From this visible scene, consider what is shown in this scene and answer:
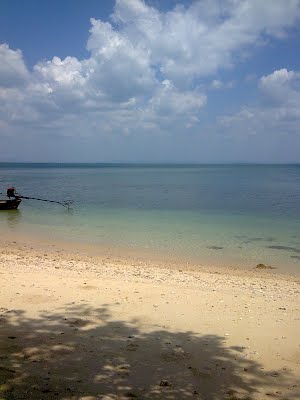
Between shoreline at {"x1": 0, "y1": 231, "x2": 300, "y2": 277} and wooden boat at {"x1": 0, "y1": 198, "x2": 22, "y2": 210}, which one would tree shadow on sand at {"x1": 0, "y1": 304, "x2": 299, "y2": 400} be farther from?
wooden boat at {"x1": 0, "y1": 198, "x2": 22, "y2": 210}

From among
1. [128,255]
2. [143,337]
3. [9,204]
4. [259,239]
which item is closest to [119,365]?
[143,337]

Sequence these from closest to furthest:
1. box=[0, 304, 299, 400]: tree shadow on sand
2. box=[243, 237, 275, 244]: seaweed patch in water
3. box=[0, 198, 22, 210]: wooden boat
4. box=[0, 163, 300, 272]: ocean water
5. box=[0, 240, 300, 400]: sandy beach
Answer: box=[0, 304, 299, 400]: tree shadow on sand < box=[0, 240, 300, 400]: sandy beach < box=[0, 163, 300, 272]: ocean water < box=[243, 237, 275, 244]: seaweed patch in water < box=[0, 198, 22, 210]: wooden boat

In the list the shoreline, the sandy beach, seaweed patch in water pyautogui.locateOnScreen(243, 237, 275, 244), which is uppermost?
the sandy beach

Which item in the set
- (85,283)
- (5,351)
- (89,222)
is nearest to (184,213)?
(89,222)

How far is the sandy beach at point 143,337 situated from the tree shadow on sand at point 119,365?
2cm

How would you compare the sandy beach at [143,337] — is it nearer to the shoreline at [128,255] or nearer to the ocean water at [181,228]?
the shoreline at [128,255]

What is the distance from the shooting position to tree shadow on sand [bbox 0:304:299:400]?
542cm

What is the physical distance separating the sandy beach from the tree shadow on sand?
0.05ft

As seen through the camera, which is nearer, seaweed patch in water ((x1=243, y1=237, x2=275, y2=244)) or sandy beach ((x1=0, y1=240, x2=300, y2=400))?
sandy beach ((x1=0, y1=240, x2=300, y2=400))

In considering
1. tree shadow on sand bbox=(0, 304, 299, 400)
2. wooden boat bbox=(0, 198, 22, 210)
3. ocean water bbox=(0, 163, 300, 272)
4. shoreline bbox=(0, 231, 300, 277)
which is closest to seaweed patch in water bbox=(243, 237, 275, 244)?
ocean water bbox=(0, 163, 300, 272)

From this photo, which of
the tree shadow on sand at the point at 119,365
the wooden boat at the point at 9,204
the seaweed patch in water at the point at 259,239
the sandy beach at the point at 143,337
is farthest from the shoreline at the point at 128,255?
the wooden boat at the point at 9,204

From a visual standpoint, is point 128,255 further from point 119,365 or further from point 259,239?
point 119,365

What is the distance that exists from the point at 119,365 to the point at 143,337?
1267 millimetres

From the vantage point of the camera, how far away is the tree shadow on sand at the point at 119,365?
17.8ft
